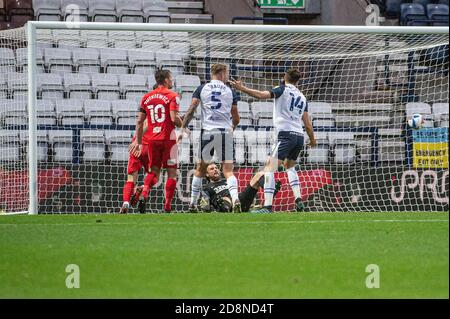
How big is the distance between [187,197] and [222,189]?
1270 millimetres

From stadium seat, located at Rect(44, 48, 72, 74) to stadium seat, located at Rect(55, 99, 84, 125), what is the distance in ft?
3.83

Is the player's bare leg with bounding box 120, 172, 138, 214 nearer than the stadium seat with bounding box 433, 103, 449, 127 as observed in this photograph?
Yes

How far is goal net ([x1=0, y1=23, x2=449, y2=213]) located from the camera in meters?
14.5

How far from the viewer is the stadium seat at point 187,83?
16.6 metres

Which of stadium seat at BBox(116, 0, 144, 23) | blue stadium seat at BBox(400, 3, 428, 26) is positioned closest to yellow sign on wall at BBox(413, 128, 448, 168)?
blue stadium seat at BBox(400, 3, 428, 26)

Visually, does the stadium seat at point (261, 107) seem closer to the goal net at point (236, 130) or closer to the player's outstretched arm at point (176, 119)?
the goal net at point (236, 130)

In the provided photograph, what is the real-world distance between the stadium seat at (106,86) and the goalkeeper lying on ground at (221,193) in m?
2.74

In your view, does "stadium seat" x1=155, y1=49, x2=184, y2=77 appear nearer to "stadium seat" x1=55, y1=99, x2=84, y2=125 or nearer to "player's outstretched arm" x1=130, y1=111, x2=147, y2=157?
"stadium seat" x1=55, y1=99, x2=84, y2=125

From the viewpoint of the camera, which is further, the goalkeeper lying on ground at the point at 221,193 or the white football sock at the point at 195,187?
the goalkeeper lying on ground at the point at 221,193

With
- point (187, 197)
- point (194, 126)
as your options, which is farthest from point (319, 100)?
point (187, 197)

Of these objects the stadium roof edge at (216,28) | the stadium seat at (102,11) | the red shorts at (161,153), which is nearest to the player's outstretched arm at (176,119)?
the red shorts at (161,153)

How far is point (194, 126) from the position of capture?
53.0 ft

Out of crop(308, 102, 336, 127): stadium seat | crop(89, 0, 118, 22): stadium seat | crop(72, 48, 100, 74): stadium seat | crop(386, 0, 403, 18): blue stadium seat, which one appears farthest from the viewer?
crop(386, 0, 403, 18): blue stadium seat
